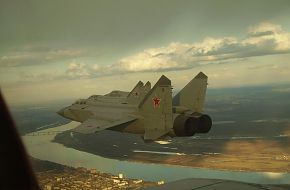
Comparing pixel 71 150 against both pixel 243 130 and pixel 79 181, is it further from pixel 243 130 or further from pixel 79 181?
pixel 243 130

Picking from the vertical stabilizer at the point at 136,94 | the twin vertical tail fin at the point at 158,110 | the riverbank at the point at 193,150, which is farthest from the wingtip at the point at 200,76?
the riverbank at the point at 193,150

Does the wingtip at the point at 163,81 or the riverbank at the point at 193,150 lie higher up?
the wingtip at the point at 163,81

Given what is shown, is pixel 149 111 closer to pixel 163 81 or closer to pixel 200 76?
pixel 163 81

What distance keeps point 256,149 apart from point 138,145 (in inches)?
80.9

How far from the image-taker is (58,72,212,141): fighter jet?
4539mm

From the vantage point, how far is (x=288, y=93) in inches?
227

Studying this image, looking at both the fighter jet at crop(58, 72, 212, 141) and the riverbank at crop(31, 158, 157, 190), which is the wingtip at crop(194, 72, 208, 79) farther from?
the riverbank at crop(31, 158, 157, 190)

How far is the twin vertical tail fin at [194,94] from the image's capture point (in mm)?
5086

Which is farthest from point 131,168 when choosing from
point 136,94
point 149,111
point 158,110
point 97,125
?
point 158,110

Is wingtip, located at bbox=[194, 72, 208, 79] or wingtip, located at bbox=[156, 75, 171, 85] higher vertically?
wingtip, located at bbox=[194, 72, 208, 79]

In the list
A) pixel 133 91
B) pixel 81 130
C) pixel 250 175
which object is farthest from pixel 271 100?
pixel 81 130

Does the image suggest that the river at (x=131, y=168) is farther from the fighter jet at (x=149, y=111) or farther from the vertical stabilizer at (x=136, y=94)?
the vertical stabilizer at (x=136, y=94)

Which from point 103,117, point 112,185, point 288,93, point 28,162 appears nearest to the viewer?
point 28,162

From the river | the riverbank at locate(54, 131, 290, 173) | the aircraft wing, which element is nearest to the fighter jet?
the aircraft wing
